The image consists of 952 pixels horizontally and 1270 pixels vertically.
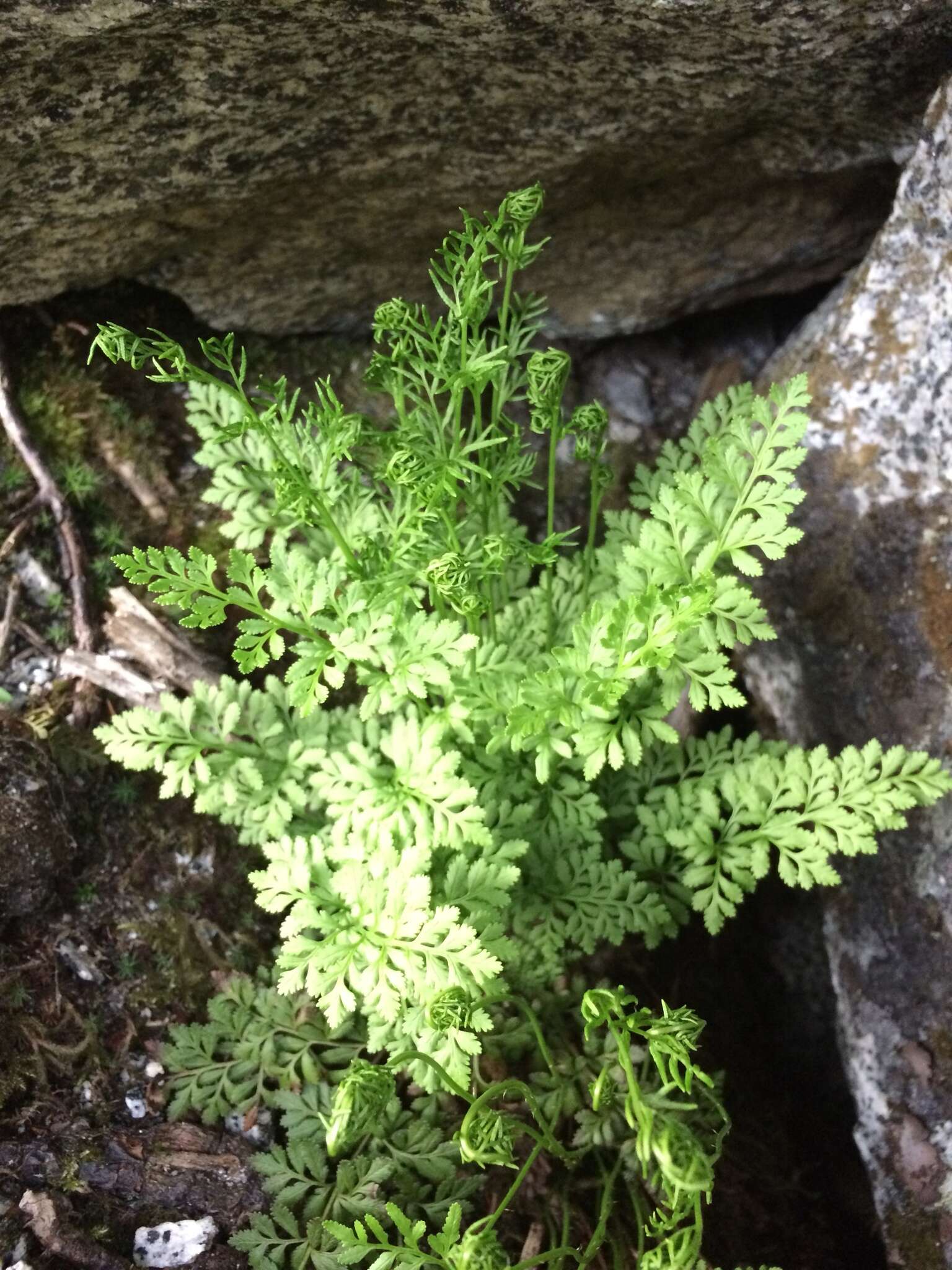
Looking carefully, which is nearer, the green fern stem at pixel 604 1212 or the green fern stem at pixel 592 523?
the green fern stem at pixel 604 1212

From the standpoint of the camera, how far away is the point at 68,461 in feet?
11.2

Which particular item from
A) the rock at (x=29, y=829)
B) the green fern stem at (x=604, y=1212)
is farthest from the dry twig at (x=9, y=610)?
the green fern stem at (x=604, y=1212)

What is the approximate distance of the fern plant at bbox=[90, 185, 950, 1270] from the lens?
244cm

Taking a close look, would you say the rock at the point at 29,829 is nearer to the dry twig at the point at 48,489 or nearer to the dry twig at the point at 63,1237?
the dry twig at the point at 48,489

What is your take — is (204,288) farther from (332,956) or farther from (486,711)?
(332,956)

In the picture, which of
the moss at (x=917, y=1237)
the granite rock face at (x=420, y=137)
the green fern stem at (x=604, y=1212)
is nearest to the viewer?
the green fern stem at (x=604, y=1212)

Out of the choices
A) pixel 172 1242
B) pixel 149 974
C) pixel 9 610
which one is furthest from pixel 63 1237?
pixel 9 610

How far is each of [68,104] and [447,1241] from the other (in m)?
2.68

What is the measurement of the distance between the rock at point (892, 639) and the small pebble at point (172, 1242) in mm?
1825

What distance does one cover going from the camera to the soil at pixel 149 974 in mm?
2637

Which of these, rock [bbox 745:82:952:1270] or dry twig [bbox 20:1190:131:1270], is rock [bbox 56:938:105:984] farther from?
rock [bbox 745:82:952:1270]

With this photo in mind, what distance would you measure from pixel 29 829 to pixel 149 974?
510mm

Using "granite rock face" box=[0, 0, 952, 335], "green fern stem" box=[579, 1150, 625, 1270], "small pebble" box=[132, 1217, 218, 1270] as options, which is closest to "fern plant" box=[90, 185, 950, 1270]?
"green fern stem" box=[579, 1150, 625, 1270]

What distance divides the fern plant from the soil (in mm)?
186
